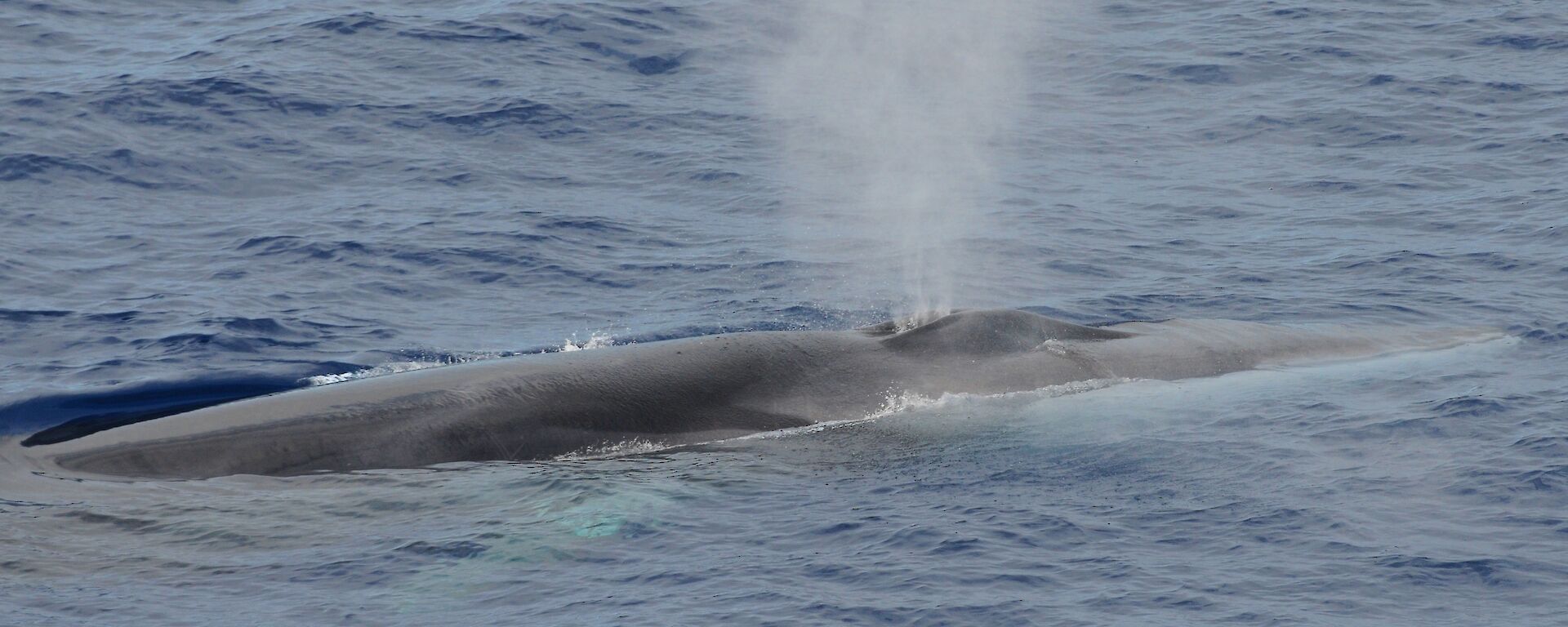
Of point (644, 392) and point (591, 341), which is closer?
point (644, 392)

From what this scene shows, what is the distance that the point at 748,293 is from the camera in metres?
24.1

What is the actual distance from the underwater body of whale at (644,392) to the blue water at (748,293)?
0.39 m

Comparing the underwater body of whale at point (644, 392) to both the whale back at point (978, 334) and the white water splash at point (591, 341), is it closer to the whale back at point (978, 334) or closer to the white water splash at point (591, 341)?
the whale back at point (978, 334)

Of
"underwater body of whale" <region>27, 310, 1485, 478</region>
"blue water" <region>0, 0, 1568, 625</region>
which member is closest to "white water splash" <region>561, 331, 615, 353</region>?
"blue water" <region>0, 0, 1568, 625</region>

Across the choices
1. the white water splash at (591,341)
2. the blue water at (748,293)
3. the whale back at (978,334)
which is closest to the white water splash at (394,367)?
the blue water at (748,293)

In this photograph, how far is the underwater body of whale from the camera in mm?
15008

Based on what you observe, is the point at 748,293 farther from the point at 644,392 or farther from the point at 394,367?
the point at 644,392

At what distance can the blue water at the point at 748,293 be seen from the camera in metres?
13.1

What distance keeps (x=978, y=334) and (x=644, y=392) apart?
4.10m

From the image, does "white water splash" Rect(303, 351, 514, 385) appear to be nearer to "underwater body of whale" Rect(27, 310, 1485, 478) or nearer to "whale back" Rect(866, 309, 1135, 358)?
"underwater body of whale" Rect(27, 310, 1485, 478)

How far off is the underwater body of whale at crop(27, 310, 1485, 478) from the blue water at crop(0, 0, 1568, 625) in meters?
0.39

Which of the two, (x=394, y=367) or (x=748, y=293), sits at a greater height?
(x=394, y=367)

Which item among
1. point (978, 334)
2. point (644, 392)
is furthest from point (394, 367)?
point (978, 334)

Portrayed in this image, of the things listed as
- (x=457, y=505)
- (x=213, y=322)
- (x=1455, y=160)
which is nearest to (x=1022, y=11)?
(x=1455, y=160)
